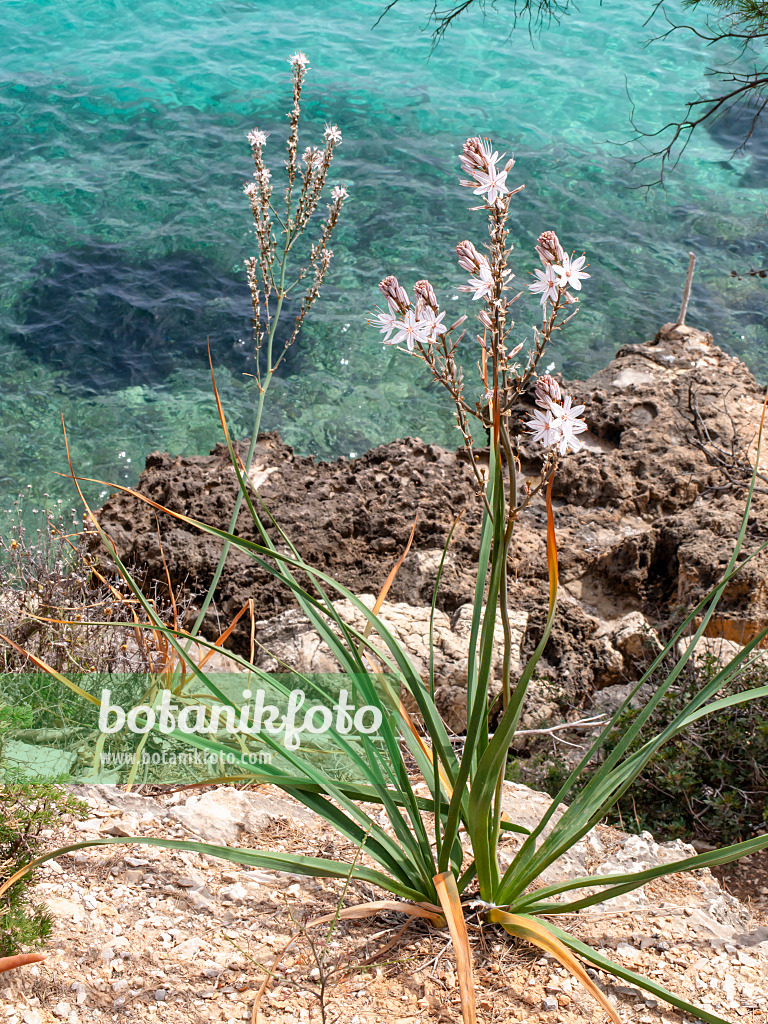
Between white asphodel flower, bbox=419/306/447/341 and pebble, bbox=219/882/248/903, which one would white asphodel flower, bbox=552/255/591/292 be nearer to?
white asphodel flower, bbox=419/306/447/341

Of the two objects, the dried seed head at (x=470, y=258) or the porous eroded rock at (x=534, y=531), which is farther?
the porous eroded rock at (x=534, y=531)

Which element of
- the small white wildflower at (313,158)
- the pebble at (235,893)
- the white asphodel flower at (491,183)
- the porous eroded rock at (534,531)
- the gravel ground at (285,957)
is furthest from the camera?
the porous eroded rock at (534,531)

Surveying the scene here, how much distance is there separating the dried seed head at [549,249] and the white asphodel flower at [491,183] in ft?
0.37

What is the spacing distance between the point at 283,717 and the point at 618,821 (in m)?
1.35

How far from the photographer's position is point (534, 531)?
4395mm

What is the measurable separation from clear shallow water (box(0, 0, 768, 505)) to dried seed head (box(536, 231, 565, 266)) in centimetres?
350

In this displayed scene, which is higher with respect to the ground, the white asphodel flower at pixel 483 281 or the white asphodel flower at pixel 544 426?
the white asphodel flower at pixel 483 281

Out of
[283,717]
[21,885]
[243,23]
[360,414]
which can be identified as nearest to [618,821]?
[283,717]

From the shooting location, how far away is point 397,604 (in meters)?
3.83

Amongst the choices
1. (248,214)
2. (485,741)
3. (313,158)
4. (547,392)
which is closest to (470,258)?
(547,392)

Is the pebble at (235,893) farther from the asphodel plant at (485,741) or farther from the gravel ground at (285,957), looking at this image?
the asphodel plant at (485,741)

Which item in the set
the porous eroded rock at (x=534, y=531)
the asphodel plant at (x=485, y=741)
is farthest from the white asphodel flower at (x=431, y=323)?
the porous eroded rock at (x=534, y=531)

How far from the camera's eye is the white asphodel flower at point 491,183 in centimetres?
138

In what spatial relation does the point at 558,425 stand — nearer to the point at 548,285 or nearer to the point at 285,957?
the point at 548,285
